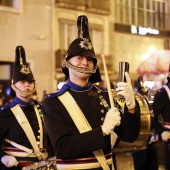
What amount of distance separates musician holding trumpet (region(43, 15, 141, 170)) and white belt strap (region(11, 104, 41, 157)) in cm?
161

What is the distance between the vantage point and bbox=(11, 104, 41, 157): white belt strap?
15.9 feet

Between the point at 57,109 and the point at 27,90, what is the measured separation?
1.89 m

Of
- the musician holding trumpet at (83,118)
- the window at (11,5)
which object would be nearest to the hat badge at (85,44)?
the musician holding trumpet at (83,118)

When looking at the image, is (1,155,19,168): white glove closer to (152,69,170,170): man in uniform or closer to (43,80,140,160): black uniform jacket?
(43,80,140,160): black uniform jacket

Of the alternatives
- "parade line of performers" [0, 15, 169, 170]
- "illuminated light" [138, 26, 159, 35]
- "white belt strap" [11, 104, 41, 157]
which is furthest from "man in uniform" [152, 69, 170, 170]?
"illuminated light" [138, 26, 159, 35]

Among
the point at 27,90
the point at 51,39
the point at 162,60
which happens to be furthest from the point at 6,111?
the point at 51,39

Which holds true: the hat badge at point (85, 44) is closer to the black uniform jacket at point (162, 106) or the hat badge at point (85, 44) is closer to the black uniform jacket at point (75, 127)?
the black uniform jacket at point (75, 127)

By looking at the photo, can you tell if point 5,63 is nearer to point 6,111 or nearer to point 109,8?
point 109,8

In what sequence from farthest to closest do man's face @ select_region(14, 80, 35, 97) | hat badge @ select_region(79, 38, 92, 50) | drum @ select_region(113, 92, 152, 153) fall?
man's face @ select_region(14, 80, 35, 97) → drum @ select_region(113, 92, 152, 153) → hat badge @ select_region(79, 38, 92, 50)

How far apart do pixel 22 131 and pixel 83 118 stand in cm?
183

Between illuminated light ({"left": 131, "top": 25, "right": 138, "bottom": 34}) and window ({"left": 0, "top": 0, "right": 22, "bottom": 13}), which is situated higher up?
window ({"left": 0, "top": 0, "right": 22, "bottom": 13})

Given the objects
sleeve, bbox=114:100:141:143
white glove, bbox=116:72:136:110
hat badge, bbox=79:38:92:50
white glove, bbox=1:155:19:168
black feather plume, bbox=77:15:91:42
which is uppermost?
black feather plume, bbox=77:15:91:42

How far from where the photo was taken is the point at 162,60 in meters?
12.1

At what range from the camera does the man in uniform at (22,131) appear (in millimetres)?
4816
